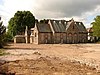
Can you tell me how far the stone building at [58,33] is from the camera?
84188 millimetres

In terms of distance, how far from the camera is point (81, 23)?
9494 centimetres

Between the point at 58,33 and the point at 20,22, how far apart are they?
2245cm

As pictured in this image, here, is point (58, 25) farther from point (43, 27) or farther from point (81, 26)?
point (81, 26)

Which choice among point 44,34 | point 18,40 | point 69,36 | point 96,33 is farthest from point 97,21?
point 18,40

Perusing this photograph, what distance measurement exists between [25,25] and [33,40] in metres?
14.8

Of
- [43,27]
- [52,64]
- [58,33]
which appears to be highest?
[43,27]

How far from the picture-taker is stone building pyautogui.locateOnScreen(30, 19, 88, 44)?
84.2 m

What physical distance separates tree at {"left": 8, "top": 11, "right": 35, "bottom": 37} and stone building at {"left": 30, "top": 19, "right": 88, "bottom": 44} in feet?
41.9

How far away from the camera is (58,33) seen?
8619 centimetres

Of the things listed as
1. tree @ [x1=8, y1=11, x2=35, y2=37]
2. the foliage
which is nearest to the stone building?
the foliage

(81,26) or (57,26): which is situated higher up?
(81,26)

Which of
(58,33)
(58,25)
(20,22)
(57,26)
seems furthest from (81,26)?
(20,22)

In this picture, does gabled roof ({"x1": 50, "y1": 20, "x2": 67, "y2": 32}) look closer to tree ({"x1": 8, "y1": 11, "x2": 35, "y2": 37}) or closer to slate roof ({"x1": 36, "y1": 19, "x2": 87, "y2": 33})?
slate roof ({"x1": 36, "y1": 19, "x2": 87, "y2": 33})

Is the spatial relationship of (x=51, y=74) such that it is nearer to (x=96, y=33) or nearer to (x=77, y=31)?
(x=96, y=33)
